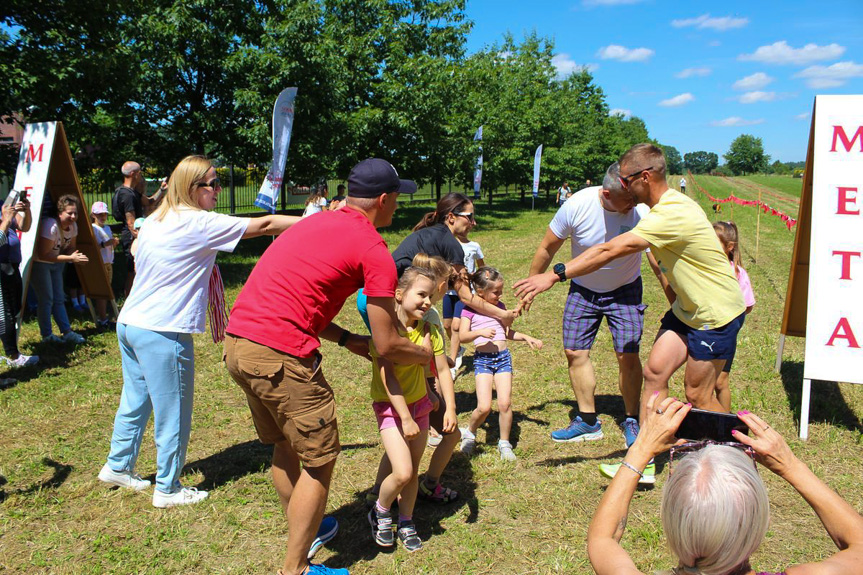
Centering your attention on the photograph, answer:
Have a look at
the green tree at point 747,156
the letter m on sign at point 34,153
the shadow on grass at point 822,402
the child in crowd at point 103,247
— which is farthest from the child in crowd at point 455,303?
the green tree at point 747,156

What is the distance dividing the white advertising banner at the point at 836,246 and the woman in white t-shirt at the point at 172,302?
4068mm

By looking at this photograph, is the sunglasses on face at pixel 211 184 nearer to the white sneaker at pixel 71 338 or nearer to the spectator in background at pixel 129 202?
the white sneaker at pixel 71 338

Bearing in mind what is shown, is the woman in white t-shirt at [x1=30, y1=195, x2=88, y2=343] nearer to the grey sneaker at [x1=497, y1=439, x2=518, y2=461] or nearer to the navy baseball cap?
the grey sneaker at [x1=497, y1=439, x2=518, y2=461]

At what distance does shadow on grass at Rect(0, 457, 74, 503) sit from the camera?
3.96 meters

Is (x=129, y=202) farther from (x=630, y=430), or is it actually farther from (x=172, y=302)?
(x=630, y=430)

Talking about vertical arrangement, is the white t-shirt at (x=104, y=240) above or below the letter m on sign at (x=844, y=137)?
below

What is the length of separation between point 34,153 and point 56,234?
1095 mm

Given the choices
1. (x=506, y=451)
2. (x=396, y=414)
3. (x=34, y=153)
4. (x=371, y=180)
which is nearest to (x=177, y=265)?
(x=371, y=180)

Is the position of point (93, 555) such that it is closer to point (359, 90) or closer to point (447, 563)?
point (447, 563)

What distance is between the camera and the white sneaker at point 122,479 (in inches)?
154

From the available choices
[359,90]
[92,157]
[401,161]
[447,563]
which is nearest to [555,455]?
[447,563]

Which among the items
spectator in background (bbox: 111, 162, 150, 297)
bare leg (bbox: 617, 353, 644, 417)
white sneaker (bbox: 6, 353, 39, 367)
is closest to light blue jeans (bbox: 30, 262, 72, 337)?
white sneaker (bbox: 6, 353, 39, 367)

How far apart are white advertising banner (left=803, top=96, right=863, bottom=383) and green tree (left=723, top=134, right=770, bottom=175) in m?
183

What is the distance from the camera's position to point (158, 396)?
357 centimetres
